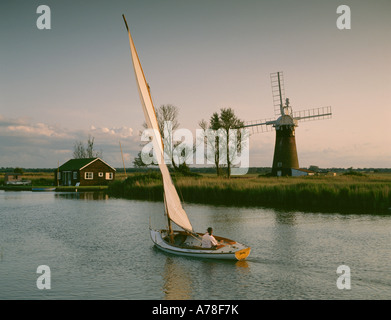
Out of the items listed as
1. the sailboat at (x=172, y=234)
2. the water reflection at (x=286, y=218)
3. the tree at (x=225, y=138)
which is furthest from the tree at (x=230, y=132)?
the sailboat at (x=172, y=234)

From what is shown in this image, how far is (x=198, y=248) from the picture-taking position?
1672 centimetres

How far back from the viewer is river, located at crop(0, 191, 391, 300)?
13.2m

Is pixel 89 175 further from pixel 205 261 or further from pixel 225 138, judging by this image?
pixel 205 261

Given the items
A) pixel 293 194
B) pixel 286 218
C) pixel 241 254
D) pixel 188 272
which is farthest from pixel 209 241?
pixel 293 194

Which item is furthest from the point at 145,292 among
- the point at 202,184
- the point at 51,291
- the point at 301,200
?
the point at 202,184

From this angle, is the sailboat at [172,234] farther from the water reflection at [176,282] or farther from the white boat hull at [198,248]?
the water reflection at [176,282]

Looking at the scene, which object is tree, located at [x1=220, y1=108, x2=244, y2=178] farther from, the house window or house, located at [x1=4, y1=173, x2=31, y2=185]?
house, located at [x1=4, y1=173, x2=31, y2=185]

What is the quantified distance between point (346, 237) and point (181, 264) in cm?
1031

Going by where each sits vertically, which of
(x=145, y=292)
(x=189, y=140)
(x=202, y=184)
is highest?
(x=189, y=140)

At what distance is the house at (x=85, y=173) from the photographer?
68.1 meters

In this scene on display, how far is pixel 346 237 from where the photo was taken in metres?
21.6

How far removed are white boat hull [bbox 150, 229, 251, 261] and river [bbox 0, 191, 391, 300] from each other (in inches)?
13.7

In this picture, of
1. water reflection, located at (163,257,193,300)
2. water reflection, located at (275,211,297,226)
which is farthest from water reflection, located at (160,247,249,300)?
water reflection, located at (275,211,297,226)

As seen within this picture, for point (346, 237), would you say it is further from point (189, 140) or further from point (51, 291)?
point (189, 140)
